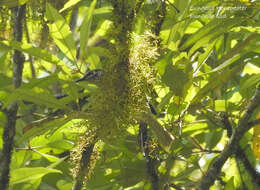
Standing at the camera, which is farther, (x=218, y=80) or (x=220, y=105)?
(x=220, y=105)

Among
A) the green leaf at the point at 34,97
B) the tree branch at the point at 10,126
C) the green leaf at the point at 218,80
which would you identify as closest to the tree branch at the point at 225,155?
the green leaf at the point at 218,80

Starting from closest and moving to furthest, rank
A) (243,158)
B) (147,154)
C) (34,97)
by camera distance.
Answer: (34,97) → (147,154) → (243,158)

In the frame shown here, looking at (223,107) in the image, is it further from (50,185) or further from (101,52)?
(50,185)

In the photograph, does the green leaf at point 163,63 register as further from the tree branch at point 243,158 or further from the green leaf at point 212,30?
the tree branch at point 243,158

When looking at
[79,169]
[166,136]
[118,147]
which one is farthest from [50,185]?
[166,136]

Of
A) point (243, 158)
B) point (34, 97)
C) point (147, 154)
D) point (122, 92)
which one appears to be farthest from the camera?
point (243, 158)

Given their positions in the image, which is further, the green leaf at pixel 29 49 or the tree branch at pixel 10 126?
the tree branch at pixel 10 126

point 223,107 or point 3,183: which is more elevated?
point 223,107

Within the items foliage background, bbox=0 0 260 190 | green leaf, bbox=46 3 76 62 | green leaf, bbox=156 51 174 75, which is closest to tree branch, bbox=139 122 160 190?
foliage background, bbox=0 0 260 190

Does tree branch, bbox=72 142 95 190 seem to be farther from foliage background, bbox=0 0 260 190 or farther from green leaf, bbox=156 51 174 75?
green leaf, bbox=156 51 174 75

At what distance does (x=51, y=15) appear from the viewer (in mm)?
Result: 1026

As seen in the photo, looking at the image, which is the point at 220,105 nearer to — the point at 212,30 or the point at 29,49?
the point at 212,30

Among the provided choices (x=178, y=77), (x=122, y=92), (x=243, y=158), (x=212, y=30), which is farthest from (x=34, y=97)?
(x=243, y=158)

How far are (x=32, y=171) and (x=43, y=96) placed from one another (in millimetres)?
231
